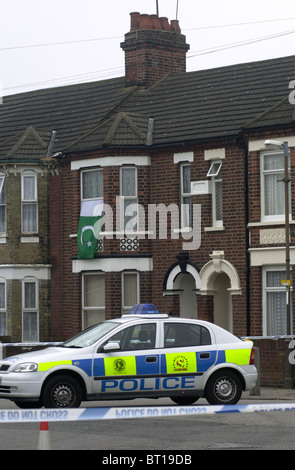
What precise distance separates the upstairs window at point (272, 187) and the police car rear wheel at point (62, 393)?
11.0 meters

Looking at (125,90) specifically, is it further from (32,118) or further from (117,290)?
(117,290)

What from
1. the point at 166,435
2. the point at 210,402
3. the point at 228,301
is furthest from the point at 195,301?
the point at 166,435

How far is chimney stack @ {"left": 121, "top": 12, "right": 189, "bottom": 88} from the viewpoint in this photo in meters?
32.5

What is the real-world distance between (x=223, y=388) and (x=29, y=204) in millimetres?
14956

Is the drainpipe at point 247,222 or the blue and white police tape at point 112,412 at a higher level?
the drainpipe at point 247,222

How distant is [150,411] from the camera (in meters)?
12.5

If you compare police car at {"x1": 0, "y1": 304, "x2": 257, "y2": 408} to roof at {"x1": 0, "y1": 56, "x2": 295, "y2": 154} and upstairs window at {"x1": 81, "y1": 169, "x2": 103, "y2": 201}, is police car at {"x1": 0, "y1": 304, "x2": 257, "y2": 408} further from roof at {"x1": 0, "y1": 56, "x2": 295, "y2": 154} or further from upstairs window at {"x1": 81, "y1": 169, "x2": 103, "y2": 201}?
upstairs window at {"x1": 81, "y1": 169, "x2": 103, "y2": 201}

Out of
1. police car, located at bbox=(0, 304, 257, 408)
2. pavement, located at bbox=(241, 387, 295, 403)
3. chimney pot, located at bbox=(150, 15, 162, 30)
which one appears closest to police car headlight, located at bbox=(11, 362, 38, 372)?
police car, located at bbox=(0, 304, 257, 408)

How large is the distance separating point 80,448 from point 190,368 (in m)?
4.73

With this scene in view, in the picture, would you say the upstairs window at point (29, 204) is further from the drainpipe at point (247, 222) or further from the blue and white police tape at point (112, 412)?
the blue and white police tape at point (112, 412)

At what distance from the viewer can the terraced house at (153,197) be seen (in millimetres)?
26875

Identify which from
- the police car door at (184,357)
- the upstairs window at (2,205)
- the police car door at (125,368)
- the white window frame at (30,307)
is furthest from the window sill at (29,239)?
the police car door at (125,368)

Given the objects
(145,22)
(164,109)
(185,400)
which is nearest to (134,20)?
(145,22)

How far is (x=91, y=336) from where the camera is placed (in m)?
17.7
